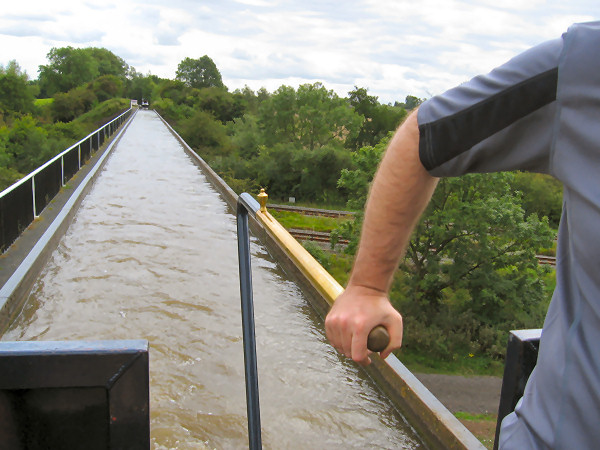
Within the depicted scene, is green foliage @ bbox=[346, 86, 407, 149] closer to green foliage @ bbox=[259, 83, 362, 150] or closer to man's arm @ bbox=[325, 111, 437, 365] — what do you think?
green foliage @ bbox=[259, 83, 362, 150]

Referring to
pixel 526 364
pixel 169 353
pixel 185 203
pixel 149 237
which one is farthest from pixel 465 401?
pixel 526 364

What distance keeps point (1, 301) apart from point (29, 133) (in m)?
52.0

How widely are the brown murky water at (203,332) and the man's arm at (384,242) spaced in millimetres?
1900

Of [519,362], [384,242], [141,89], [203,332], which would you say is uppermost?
[141,89]

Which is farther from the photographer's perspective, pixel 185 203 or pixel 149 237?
pixel 185 203

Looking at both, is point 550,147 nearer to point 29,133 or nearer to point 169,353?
point 169,353

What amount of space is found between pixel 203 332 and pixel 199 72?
390ft

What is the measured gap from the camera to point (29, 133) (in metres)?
50.8

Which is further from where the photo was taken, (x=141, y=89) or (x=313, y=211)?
(x=141, y=89)

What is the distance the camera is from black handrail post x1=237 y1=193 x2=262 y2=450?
5.96ft

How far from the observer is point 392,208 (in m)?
1.13

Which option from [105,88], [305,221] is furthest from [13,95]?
[305,221]

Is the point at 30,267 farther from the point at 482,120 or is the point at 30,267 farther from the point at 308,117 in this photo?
the point at 308,117

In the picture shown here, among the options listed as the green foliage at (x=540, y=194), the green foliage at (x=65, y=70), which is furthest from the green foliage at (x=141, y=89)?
the green foliage at (x=540, y=194)
